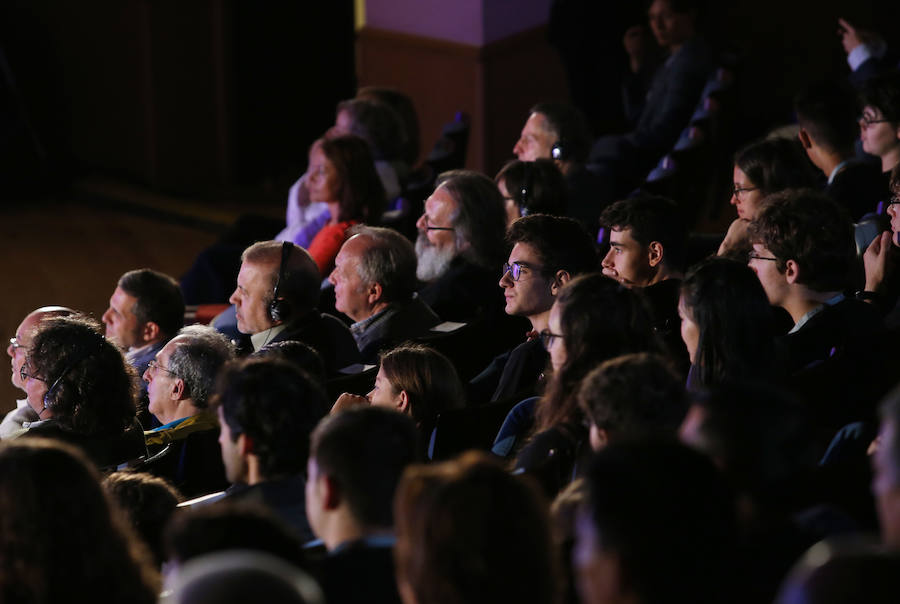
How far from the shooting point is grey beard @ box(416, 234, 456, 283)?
4457mm

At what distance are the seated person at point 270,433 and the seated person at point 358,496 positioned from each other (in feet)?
1.21

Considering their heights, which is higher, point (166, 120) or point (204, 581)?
point (166, 120)

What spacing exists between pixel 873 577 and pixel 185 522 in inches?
33.5

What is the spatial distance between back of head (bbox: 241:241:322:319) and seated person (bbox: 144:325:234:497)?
1.25 feet

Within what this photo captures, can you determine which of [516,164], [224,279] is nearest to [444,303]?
[516,164]

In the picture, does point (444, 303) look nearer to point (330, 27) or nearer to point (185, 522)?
point (185, 522)

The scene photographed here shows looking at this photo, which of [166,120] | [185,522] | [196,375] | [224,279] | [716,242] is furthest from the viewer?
[166,120]

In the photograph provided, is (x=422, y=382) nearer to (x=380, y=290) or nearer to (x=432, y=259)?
(x=380, y=290)

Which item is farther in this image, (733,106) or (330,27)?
(330,27)

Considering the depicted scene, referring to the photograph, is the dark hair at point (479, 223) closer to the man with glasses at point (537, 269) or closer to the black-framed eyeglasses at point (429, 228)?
the black-framed eyeglasses at point (429, 228)

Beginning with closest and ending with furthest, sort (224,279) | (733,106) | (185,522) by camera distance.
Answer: (185,522) → (224,279) → (733,106)

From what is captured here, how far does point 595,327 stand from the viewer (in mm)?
2635

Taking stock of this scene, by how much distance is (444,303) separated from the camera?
4250 mm

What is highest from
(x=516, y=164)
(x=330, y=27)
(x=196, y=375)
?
(x=330, y=27)
